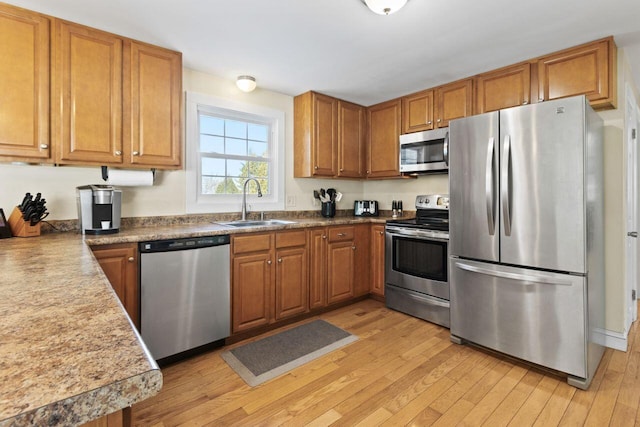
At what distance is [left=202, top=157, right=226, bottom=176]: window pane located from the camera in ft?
10.0

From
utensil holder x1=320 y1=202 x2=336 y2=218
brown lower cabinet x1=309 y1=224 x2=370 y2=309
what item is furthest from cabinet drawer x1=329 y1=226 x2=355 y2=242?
utensil holder x1=320 y1=202 x2=336 y2=218

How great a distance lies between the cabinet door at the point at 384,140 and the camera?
3.68m

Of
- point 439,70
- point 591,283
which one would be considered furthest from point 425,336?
point 439,70

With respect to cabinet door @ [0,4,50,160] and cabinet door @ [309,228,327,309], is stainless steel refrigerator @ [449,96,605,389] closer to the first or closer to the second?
cabinet door @ [309,228,327,309]

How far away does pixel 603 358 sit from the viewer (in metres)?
2.31

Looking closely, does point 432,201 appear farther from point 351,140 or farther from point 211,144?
point 211,144

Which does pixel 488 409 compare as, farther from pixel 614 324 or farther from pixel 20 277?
pixel 20 277

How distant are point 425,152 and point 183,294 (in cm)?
262

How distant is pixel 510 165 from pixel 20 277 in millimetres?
2660

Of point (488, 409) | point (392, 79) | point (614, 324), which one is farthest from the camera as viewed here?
point (392, 79)

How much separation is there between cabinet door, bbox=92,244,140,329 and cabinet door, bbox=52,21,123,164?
27.2 inches

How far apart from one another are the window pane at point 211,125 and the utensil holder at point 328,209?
1432 millimetres

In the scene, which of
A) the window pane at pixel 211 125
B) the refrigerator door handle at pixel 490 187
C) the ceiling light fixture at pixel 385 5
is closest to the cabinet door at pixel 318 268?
the window pane at pixel 211 125

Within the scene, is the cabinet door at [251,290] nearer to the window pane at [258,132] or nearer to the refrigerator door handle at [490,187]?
the window pane at [258,132]
